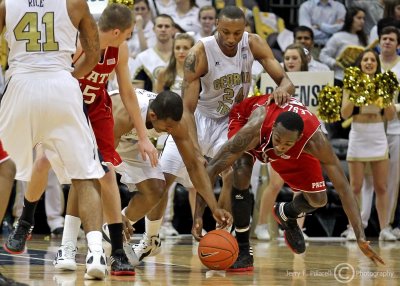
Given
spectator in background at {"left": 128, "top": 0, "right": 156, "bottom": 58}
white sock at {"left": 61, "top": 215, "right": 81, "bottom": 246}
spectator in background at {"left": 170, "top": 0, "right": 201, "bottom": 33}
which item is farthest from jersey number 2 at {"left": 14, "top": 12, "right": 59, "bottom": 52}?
spectator in background at {"left": 170, "top": 0, "right": 201, "bottom": 33}

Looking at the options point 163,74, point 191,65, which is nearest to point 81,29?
point 191,65

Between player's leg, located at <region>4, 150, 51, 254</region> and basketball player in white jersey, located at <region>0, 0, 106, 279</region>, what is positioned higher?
basketball player in white jersey, located at <region>0, 0, 106, 279</region>

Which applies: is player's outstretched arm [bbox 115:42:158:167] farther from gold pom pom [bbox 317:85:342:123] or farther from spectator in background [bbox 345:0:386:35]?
spectator in background [bbox 345:0:386:35]

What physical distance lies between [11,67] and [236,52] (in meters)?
2.29

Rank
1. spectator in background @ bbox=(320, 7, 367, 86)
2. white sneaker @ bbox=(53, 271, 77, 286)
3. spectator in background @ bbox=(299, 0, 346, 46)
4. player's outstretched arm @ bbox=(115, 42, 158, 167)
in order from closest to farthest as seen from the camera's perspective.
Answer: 1. white sneaker @ bbox=(53, 271, 77, 286)
2. player's outstretched arm @ bbox=(115, 42, 158, 167)
3. spectator in background @ bbox=(320, 7, 367, 86)
4. spectator in background @ bbox=(299, 0, 346, 46)

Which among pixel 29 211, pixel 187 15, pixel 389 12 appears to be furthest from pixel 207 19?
pixel 29 211

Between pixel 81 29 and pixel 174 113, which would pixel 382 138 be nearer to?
pixel 174 113

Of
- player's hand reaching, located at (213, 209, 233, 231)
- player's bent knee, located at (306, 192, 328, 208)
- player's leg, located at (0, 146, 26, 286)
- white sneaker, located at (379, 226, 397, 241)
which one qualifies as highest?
player's leg, located at (0, 146, 26, 286)

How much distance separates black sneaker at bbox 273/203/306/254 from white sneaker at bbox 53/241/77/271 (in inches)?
85.4

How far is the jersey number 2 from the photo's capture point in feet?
18.8

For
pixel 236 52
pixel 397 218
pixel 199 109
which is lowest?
pixel 397 218

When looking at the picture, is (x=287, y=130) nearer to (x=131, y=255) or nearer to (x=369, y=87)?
(x=131, y=255)

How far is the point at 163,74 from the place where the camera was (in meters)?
10.6

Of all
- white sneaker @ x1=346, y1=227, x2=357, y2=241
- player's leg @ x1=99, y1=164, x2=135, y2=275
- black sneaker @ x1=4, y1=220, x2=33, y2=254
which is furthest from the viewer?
white sneaker @ x1=346, y1=227, x2=357, y2=241
